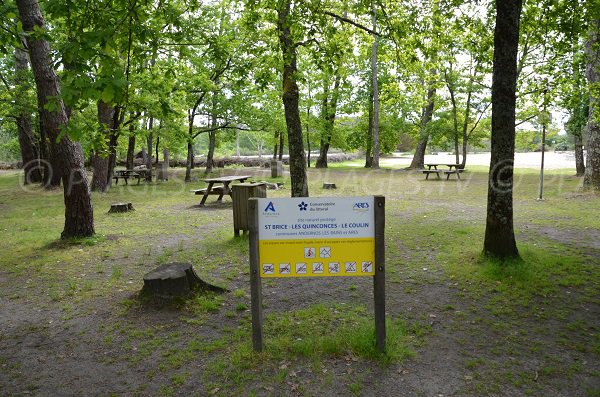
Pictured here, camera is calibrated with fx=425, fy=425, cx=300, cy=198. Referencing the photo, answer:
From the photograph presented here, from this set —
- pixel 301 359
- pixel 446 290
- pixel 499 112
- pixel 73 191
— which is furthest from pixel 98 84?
pixel 73 191

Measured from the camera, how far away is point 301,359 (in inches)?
146

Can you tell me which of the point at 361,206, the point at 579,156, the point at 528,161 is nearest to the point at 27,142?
the point at 361,206

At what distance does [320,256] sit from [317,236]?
175 millimetres

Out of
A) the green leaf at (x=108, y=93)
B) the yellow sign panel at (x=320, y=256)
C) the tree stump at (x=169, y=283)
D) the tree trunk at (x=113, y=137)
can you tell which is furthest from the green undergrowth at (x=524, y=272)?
the tree trunk at (x=113, y=137)

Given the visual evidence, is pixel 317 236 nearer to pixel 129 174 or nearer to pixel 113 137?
pixel 113 137

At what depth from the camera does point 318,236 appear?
3.54m

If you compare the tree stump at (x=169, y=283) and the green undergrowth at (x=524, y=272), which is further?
the green undergrowth at (x=524, y=272)

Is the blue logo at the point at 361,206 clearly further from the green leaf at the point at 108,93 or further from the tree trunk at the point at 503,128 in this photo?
the tree trunk at the point at 503,128

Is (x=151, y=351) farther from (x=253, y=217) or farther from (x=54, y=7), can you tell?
(x=54, y=7)

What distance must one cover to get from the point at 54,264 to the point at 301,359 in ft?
16.3

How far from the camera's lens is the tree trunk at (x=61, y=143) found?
747cm

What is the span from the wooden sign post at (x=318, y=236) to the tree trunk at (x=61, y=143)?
5.69 metres

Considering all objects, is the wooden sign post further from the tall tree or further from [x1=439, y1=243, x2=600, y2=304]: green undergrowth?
the tall tree

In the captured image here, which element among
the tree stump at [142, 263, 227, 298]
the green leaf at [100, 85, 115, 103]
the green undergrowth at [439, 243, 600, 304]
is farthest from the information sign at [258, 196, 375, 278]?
the green undergrowth at [439, 243, 600, 304]
